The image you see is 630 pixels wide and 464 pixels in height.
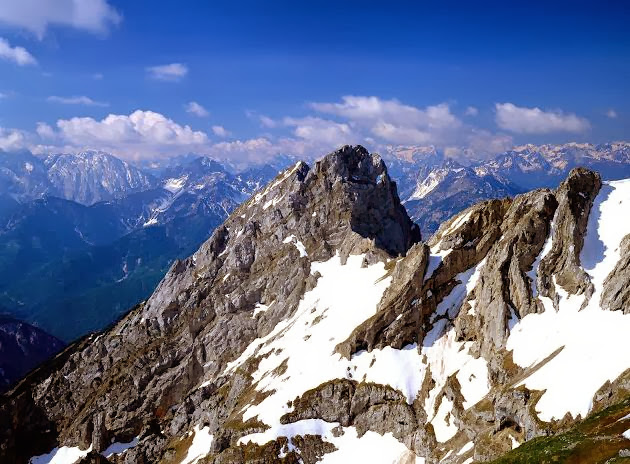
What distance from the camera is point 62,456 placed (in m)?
153

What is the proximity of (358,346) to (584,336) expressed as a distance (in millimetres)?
49256

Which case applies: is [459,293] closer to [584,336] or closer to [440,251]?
[440,251]

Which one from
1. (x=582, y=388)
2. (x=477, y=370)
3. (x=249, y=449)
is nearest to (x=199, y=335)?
(x=249, y=449)

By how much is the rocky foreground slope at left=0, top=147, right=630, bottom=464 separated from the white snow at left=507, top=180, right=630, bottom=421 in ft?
1.15

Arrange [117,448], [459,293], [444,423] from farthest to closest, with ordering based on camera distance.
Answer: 1. [117,448]
2. [459,293]
3. [444,423]

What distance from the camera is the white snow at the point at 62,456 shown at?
14762 cm

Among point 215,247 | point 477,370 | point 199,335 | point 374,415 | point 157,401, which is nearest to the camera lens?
point 477,370

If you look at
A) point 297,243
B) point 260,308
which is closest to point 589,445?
point 260,308

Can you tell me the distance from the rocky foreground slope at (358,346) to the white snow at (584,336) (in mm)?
350

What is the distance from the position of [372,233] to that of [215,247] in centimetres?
6433

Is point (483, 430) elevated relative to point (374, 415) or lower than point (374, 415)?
elevated

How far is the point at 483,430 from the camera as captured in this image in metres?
75.8

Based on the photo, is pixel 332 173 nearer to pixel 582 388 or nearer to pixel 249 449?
pixel 249 449

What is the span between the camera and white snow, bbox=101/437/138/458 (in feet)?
458
